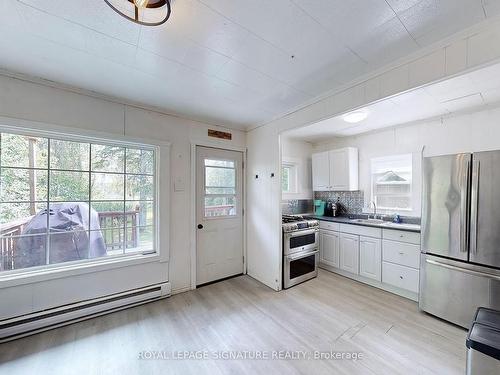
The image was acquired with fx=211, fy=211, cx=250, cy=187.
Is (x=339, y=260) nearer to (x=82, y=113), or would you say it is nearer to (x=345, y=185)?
(x=345, y=185)

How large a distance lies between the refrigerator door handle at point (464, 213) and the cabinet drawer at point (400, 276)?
701 mm

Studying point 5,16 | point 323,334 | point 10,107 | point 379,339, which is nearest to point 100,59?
point 5,16

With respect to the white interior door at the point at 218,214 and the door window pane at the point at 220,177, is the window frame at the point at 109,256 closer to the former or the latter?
the white interior door at the point at 218,214

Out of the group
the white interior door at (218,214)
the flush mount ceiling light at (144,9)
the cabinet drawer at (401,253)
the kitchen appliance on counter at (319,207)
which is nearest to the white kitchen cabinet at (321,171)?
the kitchen appliance on counter at (319,207)

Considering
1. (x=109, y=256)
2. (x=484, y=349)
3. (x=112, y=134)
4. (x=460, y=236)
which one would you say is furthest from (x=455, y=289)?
(x=112, y=134)

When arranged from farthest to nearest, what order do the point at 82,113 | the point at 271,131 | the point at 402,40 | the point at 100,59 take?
1. the point at 271,131
2. the point at 82,113
3. the point at 100,59
4. the point at 402,40

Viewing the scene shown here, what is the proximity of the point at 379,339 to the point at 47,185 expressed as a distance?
3568mm

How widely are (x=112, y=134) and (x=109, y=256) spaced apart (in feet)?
4.65

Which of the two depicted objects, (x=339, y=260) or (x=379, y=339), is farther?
(x=339, y=260)

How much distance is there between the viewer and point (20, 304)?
77.0 inches

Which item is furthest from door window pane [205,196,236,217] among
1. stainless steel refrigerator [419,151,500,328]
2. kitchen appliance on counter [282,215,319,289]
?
stainless steel refrigerator [419,151,500,328]

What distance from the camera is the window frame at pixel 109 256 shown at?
6.48ft

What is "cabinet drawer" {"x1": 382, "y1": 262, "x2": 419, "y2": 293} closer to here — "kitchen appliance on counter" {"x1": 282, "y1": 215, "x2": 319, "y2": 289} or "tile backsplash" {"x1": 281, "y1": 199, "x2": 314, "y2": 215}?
"kitchen appliance on counter" {"x1": 282, "y1": 215, "x2": 319, "y2": 289}

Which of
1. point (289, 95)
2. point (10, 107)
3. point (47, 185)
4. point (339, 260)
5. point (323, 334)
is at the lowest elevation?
point (323, 334)
